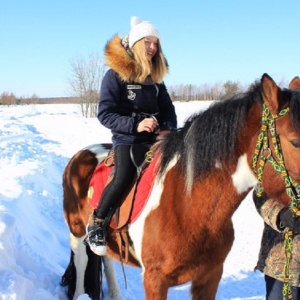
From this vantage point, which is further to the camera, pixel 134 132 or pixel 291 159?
pixel 134 132

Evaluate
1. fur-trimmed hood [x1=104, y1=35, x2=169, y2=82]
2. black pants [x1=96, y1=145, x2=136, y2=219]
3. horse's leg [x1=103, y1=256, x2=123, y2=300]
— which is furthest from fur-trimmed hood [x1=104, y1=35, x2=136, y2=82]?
horse's leg [x1=103, y1=256, x2=123, y2=300]

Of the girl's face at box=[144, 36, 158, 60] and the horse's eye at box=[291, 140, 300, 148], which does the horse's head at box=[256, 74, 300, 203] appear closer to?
the horse's eye at box=[291, 140, 300, 148]

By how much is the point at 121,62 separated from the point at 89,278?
96.3 inches

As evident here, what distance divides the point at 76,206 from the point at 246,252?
A: 9.33 ft

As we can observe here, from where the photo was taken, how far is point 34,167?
29.7 ft

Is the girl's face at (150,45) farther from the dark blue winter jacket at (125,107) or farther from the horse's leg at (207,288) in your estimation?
the horse's leg at (207,288)

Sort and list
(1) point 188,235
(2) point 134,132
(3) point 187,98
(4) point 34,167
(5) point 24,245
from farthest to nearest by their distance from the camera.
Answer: (3) point 187,98 → (4) point 34,167 → (5) point 24,245 → (2) point 134,132 → (1) point 188,235

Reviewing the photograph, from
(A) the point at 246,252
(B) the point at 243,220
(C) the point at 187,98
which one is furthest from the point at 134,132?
(C) the point at 187,98

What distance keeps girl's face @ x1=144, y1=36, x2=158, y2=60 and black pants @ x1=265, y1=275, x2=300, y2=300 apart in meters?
2.14

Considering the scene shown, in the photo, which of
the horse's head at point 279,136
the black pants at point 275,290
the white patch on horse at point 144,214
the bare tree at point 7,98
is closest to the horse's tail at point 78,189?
the white patch on horse at point 144,214

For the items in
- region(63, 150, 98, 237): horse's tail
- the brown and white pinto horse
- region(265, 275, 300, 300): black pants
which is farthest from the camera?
region(63, 150, 98, 237): horse's tail

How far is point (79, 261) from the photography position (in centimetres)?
414

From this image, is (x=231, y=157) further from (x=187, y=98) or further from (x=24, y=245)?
(x=187, y=98)

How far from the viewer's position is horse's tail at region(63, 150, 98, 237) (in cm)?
384
